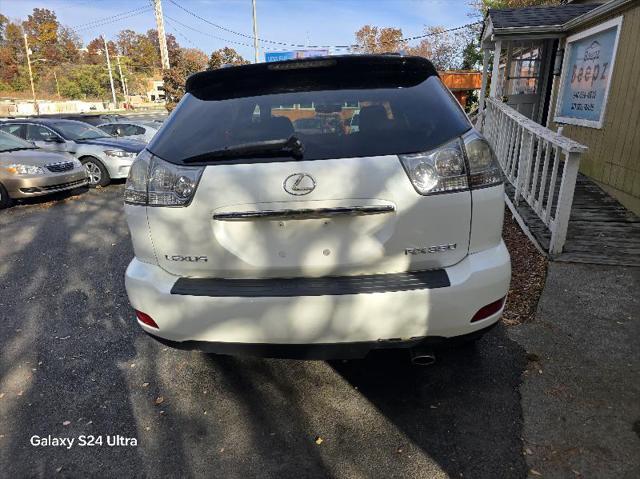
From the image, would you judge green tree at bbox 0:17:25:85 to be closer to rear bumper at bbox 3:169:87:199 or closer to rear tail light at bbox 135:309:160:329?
rear bumper at bbox 3:169:87:199

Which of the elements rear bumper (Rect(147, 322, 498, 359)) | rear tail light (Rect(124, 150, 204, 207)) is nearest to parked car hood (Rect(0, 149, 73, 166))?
rear tail light (Rect(124, 150, 204, 207))

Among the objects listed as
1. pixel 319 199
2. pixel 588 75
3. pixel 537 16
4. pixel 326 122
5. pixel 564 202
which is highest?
pixel 537 16

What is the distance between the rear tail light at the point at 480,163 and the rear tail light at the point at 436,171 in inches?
2.0

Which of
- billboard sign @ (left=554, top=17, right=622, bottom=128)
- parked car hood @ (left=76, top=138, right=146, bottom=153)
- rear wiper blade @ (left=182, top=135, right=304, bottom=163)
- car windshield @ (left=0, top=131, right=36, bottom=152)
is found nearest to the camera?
rear wiper blade @ (left=182, top=135, right=304, bottom=163)

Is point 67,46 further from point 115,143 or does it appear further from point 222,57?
point 115,143

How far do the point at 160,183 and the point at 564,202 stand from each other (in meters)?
3.64

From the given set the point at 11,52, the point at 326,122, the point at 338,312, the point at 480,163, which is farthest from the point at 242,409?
the point at 11,52

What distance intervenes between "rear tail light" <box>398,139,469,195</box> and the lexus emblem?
1.39ft

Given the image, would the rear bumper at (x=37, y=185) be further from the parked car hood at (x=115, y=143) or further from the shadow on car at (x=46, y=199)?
the parked car hood at (x=115, y=143)

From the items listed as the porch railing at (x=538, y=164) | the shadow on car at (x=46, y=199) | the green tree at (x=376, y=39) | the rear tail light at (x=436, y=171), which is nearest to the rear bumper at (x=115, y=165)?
the shadow on car at (x=46, y=199)

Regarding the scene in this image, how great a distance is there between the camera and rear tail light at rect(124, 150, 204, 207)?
209 centimetres

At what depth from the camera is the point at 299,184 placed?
1.98 m

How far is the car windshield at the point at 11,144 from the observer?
330 inches

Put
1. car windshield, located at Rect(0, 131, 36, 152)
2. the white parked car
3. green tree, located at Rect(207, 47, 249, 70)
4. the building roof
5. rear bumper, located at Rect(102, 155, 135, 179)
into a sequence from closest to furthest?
car windshield, located at Rect(0, 131, 36, 152), the building roof, rear bumper, located at Rect(102, 155, 135, 179), the white parked car, green tree, located at Rect(207, 47, 249, 70)
